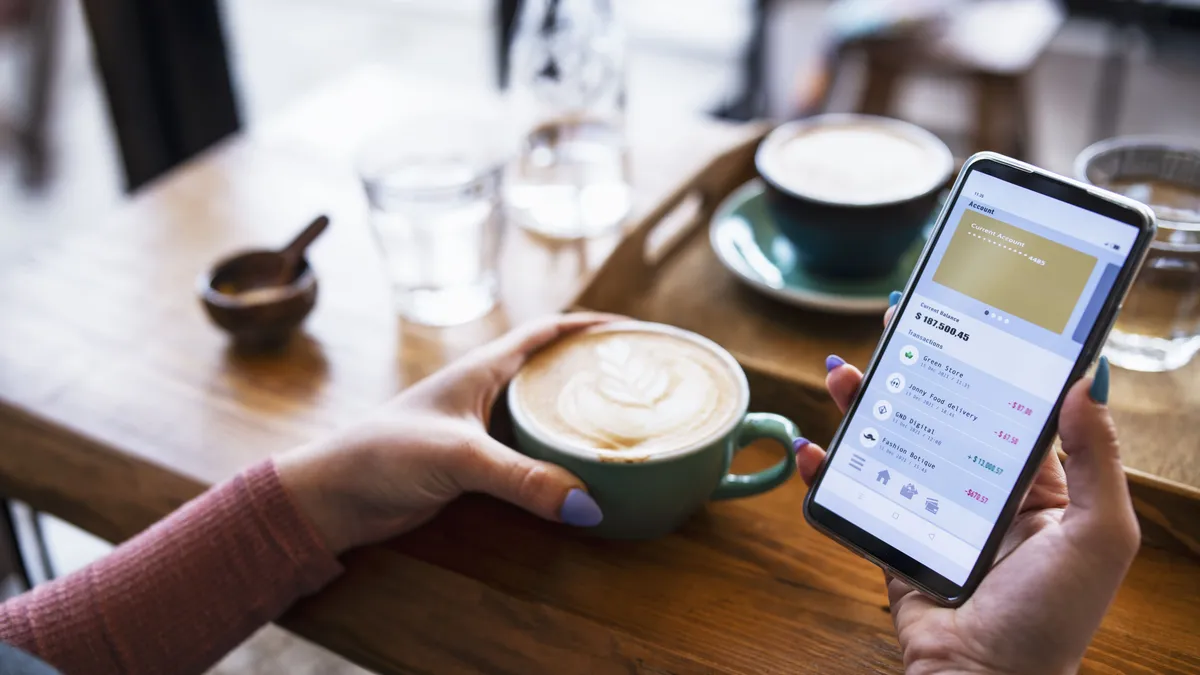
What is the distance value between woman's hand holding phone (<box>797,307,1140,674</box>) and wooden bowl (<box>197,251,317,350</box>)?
0.63 m

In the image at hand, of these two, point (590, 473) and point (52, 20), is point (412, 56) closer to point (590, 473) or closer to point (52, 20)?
point (52, 20)

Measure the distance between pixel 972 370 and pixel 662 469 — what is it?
207 mm

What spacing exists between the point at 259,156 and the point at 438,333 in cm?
48

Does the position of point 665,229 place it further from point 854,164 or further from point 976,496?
point 976,496

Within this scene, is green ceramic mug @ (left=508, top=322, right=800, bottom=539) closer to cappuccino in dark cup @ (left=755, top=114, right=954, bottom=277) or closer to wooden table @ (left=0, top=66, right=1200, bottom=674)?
wooden table @ (left=0, top=66, right=1200, bottom=674)

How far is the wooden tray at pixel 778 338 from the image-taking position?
75 centimetres

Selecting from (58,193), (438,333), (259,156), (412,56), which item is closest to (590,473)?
(438,333)

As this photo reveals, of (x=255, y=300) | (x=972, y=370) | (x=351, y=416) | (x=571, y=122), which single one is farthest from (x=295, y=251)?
(x=972, y=370)

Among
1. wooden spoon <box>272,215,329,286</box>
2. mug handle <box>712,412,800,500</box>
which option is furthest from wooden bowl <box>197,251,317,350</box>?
mug handle <box>712,412,800,500</box>

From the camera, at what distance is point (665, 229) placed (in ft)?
3.69

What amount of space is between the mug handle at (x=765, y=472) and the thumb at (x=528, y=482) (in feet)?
0.33

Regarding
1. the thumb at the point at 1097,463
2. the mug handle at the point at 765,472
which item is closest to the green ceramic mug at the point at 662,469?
the mug handle at the point at 765,472

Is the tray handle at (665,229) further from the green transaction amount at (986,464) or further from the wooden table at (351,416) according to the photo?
the green transaction amount at (986,464)

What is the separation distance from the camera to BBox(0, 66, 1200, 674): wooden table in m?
0.69
